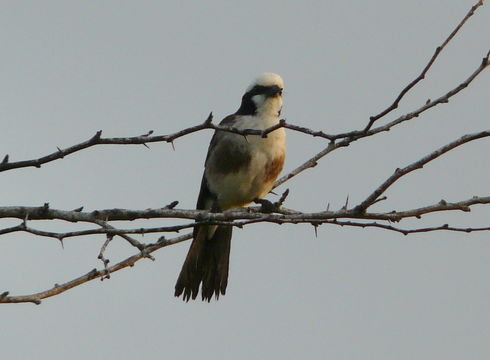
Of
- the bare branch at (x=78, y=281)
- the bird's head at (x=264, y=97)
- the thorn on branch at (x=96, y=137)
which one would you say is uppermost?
the bird's head at (x=264, y=97)

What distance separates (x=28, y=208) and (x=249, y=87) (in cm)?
329

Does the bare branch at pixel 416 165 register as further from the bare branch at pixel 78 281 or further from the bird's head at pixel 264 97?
the bird's head at pixel 264 97

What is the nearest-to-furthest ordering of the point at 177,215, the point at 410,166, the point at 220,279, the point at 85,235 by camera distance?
the point at 85,235 → the point at 410,166 → the point at 177,215 → the point at 220,279

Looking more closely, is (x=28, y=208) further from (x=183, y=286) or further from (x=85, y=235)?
(x=183, y=286)

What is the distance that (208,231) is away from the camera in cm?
738

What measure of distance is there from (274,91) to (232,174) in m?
0.88

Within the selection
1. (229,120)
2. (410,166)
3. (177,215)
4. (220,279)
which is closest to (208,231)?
(220,279)

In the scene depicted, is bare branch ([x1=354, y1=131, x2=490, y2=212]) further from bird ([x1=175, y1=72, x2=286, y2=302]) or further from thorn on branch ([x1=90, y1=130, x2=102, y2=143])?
bird ([x1=175, y1=72, x2=286, y2=302])

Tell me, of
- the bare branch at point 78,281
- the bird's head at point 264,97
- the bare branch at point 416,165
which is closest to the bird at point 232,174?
the bird's head at point 264,97

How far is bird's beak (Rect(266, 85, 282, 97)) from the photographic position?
23.8 feet

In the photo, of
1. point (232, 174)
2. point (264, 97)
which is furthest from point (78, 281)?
point (264, 97)

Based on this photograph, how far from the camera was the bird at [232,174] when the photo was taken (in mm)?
6746

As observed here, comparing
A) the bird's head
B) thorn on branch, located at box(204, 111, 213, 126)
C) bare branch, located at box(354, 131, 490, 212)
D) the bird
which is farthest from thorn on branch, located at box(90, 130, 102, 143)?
the bird's head

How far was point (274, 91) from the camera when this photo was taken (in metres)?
7.27
